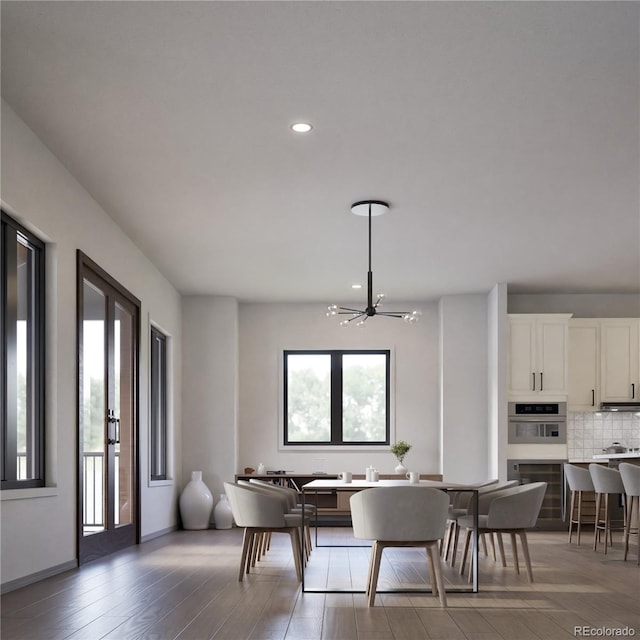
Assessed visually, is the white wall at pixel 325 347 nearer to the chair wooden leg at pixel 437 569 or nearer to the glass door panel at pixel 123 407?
the glass door panel at pixel 123 407

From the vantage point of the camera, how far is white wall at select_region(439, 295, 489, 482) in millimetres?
10695

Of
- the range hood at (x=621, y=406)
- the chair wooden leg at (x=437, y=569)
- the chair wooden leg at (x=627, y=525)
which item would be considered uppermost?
the range hood at (x=621, y=406)

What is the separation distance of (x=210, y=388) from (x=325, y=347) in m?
1.71

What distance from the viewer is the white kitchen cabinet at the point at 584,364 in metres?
10.4

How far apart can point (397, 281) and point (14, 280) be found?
555cm

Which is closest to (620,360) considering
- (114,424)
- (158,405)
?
(158,405)

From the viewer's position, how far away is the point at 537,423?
10.1 m

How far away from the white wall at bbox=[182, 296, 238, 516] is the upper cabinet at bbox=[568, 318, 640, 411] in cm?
435

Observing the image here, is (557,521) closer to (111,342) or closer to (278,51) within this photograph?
(111,342)

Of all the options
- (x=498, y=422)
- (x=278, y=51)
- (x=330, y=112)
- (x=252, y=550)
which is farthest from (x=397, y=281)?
(x=278, y=51)

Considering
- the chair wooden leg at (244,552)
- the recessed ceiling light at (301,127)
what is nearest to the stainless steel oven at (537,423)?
the chair wooden leg at (244,552)

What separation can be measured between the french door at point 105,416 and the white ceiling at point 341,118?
0.72 meters

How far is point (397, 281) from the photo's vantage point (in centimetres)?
1004

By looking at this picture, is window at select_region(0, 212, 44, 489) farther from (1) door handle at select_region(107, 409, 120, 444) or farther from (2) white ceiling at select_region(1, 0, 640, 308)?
(1) door handle at select_region(107, 409, 120, 444)
